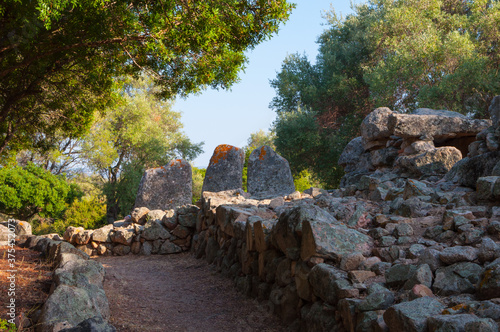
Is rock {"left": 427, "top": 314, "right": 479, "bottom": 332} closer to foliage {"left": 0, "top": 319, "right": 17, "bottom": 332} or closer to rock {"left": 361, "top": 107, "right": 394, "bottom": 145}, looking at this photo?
foliage {"left": 0, "top": 319, "right": 17, "bottom": 332}

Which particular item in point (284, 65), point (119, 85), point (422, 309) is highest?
point (284, 65)

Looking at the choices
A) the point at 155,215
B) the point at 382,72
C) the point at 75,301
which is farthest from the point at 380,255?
the point at 382,72

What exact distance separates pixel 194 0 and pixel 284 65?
1807cm

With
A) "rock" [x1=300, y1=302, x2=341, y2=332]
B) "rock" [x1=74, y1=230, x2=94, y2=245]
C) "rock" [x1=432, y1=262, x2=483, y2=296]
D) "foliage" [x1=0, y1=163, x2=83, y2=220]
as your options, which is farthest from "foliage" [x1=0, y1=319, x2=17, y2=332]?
"foliage" [x1=0, y1=163, x2=83, y2=220]

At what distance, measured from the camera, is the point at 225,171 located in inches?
504

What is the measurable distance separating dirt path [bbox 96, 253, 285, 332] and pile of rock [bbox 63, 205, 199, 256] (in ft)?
6.26

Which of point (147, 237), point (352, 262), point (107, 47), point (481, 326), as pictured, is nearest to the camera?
point (481, 326)

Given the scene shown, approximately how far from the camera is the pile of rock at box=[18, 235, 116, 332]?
3.27 m

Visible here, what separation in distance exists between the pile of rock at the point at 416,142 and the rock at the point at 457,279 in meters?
4.86

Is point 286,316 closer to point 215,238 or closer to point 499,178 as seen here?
point 499,178

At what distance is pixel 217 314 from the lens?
5902mm

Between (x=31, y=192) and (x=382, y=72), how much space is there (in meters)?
15.9

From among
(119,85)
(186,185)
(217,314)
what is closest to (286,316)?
(217,314)

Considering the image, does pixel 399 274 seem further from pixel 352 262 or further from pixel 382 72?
pixel 382 72
